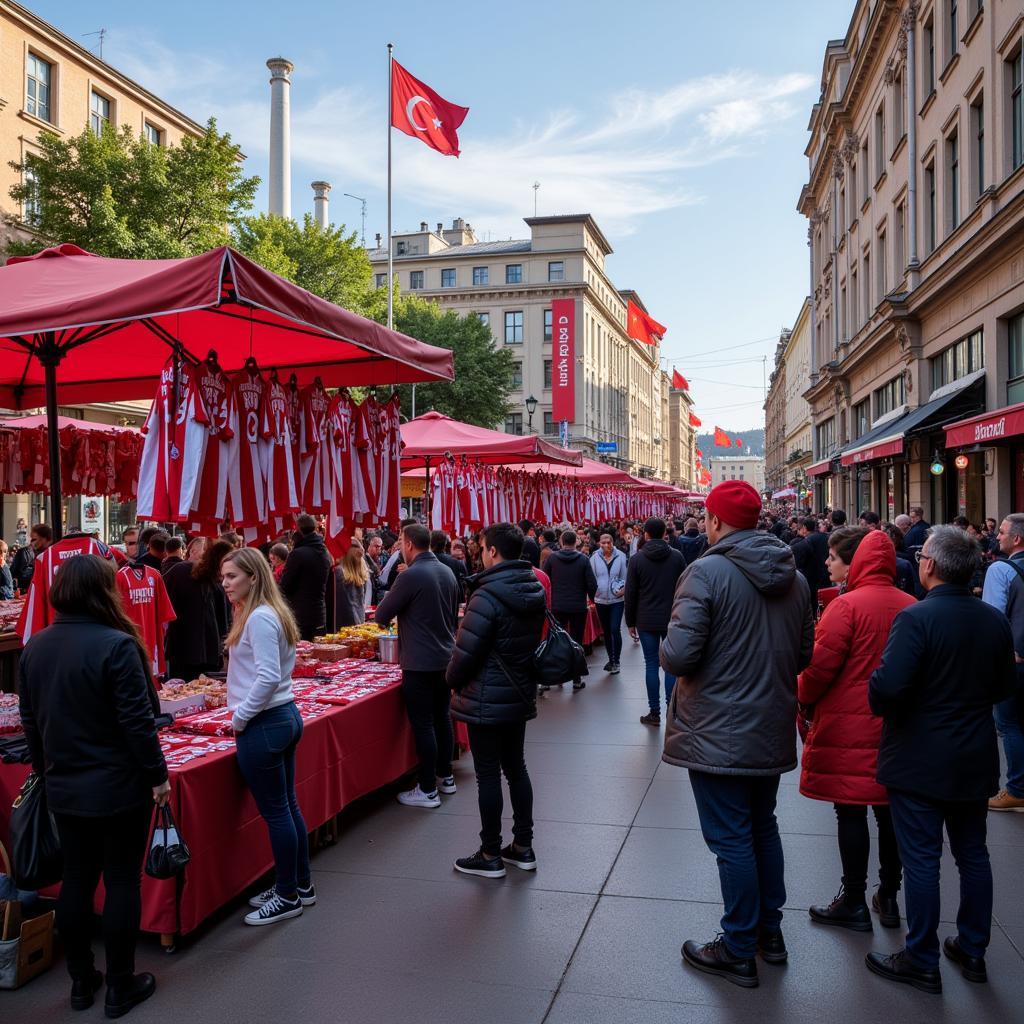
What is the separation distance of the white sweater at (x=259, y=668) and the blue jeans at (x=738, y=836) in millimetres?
2036

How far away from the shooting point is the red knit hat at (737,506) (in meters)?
4.03

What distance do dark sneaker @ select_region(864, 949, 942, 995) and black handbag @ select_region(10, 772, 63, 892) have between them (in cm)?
355

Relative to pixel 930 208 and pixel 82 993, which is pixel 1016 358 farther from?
pixel 82 993

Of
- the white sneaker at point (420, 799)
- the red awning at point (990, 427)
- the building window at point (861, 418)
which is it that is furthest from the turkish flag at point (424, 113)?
the white sneaker at point (420, 799)

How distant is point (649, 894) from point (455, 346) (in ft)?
146

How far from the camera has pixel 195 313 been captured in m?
6.26

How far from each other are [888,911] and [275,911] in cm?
308

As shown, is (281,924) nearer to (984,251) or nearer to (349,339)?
(349,339)

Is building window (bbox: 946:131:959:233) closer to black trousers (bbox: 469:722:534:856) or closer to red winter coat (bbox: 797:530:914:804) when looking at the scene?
red winter coat (bbox: 797:530:914:804)

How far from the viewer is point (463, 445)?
1217 centimetres

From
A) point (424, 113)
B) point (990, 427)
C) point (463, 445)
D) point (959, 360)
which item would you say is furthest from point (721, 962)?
point (424, 113)

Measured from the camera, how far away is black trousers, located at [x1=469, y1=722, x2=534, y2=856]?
5.17 metres

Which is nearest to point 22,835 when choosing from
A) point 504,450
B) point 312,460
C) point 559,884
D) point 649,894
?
point 559,884

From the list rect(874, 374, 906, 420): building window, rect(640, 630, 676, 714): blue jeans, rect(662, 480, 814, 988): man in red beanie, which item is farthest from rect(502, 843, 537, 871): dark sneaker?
rect(874, 374, 906, 420): building window
